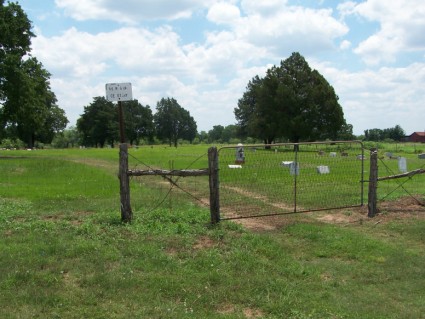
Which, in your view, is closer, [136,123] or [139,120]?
[136,123]

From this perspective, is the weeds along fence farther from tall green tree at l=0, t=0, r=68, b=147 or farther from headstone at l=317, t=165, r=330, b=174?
tall green tree at l=0, t=0, r=68, b=147

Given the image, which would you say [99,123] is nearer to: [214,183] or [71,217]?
[71,217]

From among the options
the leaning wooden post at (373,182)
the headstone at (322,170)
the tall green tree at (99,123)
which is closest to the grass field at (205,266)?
the leaning wooden post at (373,182)

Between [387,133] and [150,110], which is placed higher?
[150,110]

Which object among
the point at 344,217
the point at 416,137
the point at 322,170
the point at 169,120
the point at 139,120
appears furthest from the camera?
the point at 169,120

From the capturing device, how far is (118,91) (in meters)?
10.2

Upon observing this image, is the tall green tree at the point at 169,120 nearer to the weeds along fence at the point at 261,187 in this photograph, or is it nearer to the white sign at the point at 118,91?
the weeds along fence at the point at 261,187

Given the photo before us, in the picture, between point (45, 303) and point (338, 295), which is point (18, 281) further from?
point (338, 295)

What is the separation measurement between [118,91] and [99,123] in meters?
89.0

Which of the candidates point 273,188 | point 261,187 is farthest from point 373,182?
point 261,187

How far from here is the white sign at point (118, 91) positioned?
1015 centimetres

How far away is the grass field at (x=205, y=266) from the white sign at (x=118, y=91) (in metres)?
2.69

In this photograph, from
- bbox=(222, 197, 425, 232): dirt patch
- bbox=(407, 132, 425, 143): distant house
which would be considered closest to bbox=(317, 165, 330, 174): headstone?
bbox=(222, 197, 425, 232): dirt patch

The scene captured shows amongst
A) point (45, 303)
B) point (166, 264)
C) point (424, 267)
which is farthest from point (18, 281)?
point (424, 267)
